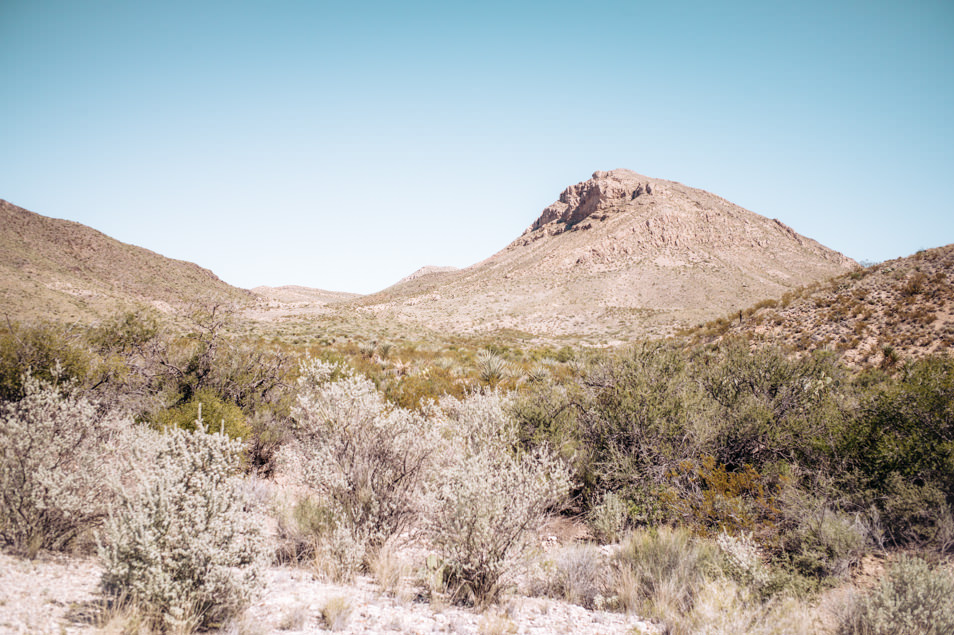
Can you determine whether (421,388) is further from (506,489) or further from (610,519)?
(506,489)

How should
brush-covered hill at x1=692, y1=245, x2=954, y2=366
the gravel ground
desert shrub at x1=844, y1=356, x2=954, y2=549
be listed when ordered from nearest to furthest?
the gravel ground < desert shrub at x1=844, y1=356, x2=954, y2=549 < brush-covered hill at x1=692, y1=245, x2=954, y2=366

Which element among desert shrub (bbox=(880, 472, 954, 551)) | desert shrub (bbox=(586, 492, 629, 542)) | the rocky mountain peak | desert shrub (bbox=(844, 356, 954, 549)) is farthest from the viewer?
the rocky mountain peak

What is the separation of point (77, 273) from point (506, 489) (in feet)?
206

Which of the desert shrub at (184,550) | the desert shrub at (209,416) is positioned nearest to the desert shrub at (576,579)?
the desert shrub at (184,550)

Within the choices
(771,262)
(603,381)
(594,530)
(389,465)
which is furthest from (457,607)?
(771,262)

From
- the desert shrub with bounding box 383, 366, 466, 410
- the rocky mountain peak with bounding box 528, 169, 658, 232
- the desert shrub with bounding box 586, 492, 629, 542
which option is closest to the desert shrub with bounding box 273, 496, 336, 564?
the desert shrub with bounding box 586, 492, 629, 542

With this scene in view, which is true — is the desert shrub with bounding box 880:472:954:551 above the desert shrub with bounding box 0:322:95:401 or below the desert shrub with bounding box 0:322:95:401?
below

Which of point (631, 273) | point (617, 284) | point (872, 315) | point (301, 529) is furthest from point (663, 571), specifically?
point (631, 273)

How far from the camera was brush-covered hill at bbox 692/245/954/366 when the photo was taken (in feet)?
40.3

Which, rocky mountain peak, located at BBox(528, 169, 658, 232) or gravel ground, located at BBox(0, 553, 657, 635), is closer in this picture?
gravel ground, located at BBox(0, 553, 657, 635)

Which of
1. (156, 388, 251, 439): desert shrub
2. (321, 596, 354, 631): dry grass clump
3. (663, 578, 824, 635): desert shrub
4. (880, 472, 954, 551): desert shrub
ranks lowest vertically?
(663, 578, 824, 635): desert shrub

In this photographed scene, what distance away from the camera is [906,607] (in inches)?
129

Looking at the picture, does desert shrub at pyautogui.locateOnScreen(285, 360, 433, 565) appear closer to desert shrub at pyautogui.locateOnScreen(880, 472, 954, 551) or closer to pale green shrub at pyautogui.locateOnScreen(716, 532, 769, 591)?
pale green shrub at pyautogui.locateOnScreen(716, 532, 769, 591)

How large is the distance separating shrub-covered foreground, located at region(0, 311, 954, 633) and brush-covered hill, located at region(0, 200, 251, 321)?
31.4m
